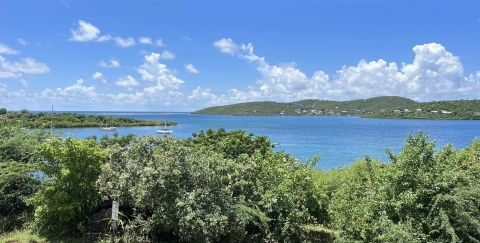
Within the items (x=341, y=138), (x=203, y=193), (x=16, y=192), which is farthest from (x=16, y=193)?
(x=341, y=138)

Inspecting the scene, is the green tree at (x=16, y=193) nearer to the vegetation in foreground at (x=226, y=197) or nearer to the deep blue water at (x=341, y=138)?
the vegetation in foreground at (x=226, y=197)

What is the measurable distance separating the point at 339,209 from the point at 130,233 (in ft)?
20.0

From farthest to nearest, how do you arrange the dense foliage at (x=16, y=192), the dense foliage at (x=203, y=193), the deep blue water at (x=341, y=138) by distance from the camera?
the deep blue water at (x=341, y=138), the dense foliage at (x=16, y=192), the dense foliage at (x=203, y=193)

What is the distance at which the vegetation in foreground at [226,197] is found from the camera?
7.90m

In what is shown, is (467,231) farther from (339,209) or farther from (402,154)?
(339,209)

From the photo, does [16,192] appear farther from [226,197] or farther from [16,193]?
[226,197]

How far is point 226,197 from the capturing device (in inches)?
367

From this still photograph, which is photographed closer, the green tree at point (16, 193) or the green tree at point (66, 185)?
the green tree at point (66, 185)

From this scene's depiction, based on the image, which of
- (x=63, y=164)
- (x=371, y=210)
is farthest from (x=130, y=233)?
(x=371, y=210)

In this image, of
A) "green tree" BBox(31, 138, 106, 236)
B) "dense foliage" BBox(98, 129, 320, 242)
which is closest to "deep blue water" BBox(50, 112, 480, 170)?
"green tree" BBox(31, 138, 106, 236)

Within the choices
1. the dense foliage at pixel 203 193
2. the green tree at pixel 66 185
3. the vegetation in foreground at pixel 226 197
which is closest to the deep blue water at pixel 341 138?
the vegetation in foreground at pixel 226 197

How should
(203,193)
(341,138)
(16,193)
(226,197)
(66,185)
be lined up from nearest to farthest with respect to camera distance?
(203,193) → (226,197) → (66,185) → (16,193) → (341,138)

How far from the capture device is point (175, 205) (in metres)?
8.59

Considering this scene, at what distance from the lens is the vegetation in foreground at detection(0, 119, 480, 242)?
7.90 m
